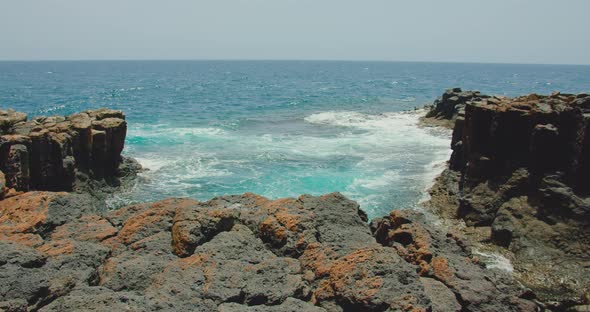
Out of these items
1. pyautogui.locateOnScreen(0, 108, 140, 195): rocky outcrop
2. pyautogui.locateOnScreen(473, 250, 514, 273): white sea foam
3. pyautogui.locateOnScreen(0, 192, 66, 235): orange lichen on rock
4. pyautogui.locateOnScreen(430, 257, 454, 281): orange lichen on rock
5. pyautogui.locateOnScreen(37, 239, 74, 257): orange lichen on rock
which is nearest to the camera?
pyautogui.locateOnScreen(37, 239, 74, 257): orange lichen on rock

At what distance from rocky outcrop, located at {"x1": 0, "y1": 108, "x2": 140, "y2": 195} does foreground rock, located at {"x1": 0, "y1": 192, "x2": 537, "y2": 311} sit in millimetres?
8582

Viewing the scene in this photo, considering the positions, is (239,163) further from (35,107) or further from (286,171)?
(35,107)

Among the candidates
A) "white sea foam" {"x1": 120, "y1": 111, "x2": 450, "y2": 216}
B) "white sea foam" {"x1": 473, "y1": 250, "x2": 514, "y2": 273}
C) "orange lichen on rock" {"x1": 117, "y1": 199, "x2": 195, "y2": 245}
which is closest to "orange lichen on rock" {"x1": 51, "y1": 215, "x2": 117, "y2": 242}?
"orange lichen on rock" {"x1": 117, "y1": 199, "x2": 195, "y2": 245}

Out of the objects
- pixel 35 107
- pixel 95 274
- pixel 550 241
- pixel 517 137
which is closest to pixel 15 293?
pixel 95 274

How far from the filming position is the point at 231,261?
A: 799cm

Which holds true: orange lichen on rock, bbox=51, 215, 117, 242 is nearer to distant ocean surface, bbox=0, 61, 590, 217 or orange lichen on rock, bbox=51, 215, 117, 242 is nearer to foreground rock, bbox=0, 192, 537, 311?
foreground rock, bbox=0, 192, 537, 311

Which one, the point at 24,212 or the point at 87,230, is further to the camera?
the point at 24,212

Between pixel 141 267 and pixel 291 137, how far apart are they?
3287cm

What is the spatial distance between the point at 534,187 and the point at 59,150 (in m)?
21.5

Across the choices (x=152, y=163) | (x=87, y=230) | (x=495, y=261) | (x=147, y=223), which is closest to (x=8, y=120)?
(x=152, y=163)

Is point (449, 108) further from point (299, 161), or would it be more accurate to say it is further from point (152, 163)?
point (152, 163)

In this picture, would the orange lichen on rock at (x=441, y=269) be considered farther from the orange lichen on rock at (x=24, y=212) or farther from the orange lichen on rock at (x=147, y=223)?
the orange lichen on rock at (x=24, y=212)

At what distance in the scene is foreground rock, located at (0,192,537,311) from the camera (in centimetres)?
694

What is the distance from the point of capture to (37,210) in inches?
369
